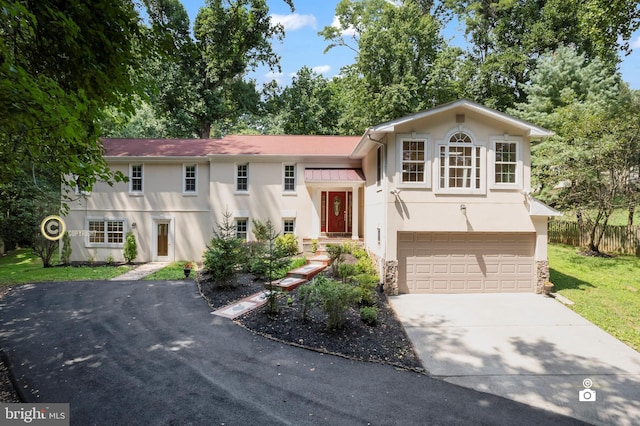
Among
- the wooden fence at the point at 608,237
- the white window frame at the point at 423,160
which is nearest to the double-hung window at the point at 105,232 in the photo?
the white window frame at the point at 423,160

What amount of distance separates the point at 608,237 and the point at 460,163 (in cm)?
1106

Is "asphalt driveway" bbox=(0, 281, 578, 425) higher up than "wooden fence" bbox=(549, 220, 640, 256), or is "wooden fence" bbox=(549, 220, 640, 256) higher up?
"wooden fence" bbox=(549, 220, 640, 256)

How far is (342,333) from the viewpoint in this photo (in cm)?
726

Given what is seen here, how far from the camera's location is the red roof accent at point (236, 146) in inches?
639

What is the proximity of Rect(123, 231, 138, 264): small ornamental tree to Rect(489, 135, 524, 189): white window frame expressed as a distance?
55.1 ft

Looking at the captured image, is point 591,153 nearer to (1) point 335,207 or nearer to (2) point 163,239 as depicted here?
(1) point 335,207

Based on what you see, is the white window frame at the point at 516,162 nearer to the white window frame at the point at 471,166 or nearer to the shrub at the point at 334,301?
the white window frame at the point at 471,166

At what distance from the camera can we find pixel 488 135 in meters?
10.9

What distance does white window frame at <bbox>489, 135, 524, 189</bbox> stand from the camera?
35.6ft

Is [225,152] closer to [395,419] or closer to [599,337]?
[395,419]

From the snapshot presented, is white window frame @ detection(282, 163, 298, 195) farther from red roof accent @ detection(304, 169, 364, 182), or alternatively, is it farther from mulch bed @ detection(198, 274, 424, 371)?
mulch bed @ detection(198, 274, 424, 371)

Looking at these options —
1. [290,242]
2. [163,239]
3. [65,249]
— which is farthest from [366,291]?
[65,249]

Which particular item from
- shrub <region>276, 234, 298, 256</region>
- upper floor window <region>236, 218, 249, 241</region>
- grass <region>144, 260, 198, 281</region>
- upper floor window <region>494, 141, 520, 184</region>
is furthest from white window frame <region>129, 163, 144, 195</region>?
upper floor window <region>494, 141, 520, 184</region>

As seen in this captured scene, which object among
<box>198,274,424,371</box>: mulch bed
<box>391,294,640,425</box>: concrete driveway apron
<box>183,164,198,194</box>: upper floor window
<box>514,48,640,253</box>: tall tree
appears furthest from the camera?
<box>183,164,198,194</box>: upper floor window
